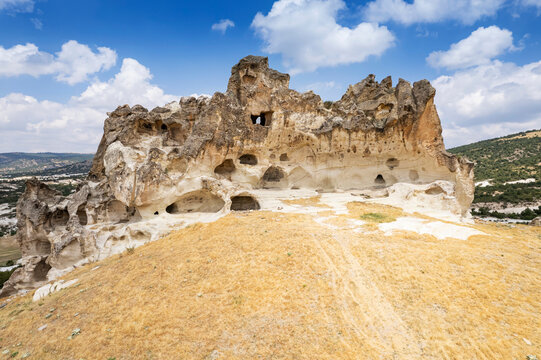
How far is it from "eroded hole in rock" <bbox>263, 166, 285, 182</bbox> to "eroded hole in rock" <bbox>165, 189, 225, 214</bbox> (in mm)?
5766

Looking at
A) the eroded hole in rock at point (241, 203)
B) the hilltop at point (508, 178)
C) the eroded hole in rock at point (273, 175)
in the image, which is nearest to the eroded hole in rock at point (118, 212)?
the eroded hole in rock at point (241, 203)

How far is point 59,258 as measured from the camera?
621 inches

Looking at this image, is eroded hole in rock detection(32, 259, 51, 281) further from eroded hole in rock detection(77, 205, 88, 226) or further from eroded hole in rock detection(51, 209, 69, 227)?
eroded hole in rock detection(77, 205, 88, 226)

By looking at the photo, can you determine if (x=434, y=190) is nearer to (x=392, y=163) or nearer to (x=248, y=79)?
(x=392, y=163)

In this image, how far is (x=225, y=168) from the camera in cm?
2133

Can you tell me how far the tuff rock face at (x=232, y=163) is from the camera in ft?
54.4

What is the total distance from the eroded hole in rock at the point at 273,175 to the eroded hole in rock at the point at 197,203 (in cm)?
577

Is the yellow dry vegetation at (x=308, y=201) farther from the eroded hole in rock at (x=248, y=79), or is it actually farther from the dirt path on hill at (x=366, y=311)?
the eroded hole in rock at (x=248, y=79)

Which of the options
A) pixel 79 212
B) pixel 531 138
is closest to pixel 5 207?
pixel 79 212

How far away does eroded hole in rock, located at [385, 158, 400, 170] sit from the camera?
2182 centimetres

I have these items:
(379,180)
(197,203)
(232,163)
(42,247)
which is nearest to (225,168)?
(232,163)

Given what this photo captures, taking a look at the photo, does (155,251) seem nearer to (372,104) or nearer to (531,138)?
(372,104)

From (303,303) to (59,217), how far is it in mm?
21799

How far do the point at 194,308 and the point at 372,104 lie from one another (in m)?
23.0
